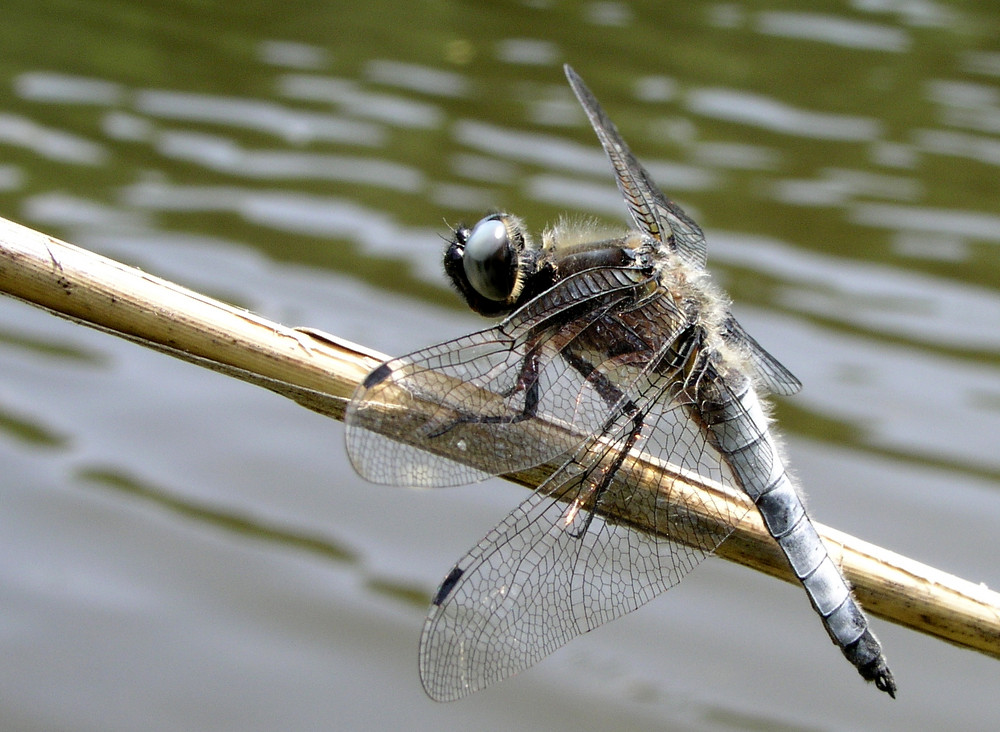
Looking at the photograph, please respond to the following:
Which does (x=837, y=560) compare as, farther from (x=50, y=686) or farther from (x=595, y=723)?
(x=50, y=686)

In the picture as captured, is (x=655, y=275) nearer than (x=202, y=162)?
Yes

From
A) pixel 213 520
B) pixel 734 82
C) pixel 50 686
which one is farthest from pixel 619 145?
pixel 734 82

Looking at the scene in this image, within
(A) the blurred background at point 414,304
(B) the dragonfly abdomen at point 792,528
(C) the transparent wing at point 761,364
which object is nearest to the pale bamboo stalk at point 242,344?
(B) the dragonfly abdomen at point 792,528

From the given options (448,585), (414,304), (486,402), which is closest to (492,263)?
(486,402)

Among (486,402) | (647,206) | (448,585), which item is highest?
(647,206)

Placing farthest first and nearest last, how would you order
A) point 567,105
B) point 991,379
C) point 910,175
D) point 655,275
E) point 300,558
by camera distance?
1. point 567,105
2. point 910,175
3. point 991,379
4. point 300,558
5. point 655,275

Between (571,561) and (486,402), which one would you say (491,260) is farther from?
(571,561)
